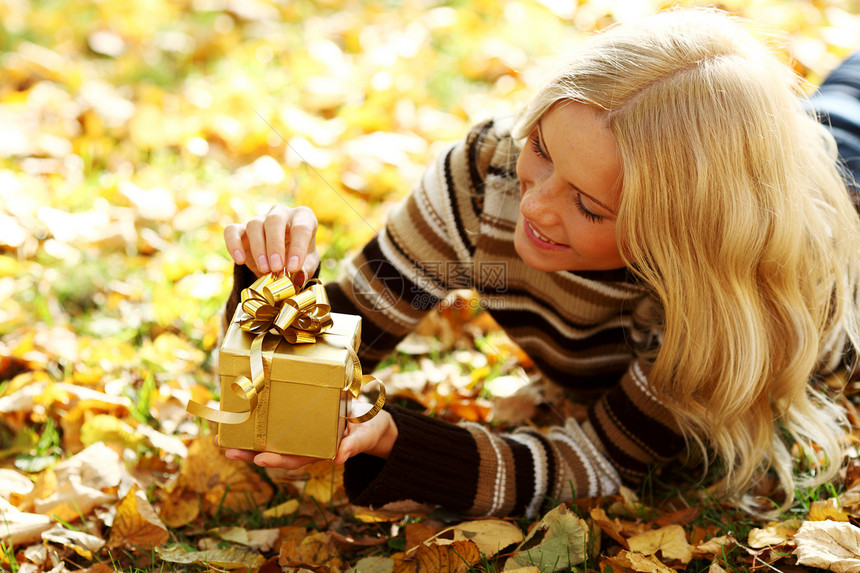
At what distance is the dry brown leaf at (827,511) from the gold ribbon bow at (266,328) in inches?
30.2

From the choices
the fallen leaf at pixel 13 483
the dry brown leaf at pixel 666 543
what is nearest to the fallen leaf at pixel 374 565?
the dry brown leaf at pixel 666 543

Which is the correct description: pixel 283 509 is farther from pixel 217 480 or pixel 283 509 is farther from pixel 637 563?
pixel 637 563

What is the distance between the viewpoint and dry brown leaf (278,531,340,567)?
1170 millimetres

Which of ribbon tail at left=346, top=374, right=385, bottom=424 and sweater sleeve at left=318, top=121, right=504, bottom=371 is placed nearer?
ribbon tail at left=346, top=374, right=385, bottom=424

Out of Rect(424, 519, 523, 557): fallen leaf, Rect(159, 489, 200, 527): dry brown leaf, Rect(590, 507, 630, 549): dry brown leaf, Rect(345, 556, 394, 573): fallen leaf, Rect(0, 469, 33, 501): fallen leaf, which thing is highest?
Rect(590, 507, 630, 549): dry brown leaf

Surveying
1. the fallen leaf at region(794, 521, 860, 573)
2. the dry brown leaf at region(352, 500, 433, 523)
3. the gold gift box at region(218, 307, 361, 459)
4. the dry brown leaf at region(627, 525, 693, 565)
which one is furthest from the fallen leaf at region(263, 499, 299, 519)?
the fallen leaf at region(794, 521, 860, 573)

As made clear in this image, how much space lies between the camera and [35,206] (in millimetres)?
1974

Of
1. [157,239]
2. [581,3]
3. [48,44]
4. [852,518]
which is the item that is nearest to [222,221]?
[157,239]

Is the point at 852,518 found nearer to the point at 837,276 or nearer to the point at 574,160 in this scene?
the point at 837,276

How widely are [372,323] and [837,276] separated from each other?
2.65ft

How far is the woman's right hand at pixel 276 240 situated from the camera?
1058mm

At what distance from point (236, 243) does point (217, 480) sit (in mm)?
A: 464

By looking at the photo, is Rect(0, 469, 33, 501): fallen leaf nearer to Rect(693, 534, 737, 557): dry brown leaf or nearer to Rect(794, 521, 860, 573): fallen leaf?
Rect(693, 534, 737, 557): dry brown leaf

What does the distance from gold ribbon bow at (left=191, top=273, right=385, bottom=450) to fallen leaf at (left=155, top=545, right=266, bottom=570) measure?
0.93ft
